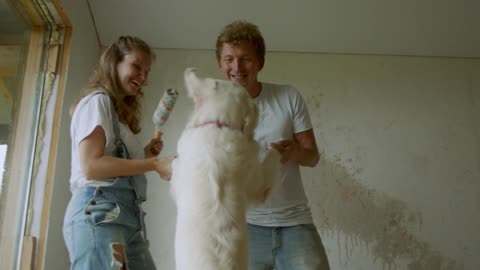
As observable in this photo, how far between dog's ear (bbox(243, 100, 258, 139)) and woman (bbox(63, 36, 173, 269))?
300mm

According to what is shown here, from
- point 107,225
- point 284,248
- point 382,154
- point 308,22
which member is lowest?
point 284,248

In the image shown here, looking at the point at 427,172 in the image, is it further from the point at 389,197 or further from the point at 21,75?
the point at 21,75

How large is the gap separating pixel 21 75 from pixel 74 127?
89 cm

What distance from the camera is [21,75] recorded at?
201 cm

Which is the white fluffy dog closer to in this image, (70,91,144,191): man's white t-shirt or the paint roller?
the paint roller

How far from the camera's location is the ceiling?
2680mm

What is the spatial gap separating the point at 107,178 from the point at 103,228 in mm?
163

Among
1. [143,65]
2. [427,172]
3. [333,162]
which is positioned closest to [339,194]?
[333,162]

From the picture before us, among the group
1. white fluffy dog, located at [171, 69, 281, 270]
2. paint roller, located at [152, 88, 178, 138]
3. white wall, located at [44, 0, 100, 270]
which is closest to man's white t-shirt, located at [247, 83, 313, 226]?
white fluffy dog, located at [171, 69, 281, 270]

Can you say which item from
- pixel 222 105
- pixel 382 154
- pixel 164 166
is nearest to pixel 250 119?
pixel 222 105

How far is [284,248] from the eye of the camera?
5.20 feet

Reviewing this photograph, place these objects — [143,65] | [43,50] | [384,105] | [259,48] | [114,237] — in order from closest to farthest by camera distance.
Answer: [114,237], [143,65], [259,48], [43,50], [384,105]

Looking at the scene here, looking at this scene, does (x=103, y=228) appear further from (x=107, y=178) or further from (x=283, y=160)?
(x=283, y=160)

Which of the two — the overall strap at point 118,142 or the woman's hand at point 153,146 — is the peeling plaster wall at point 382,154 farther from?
the overall strap at point 118,142
